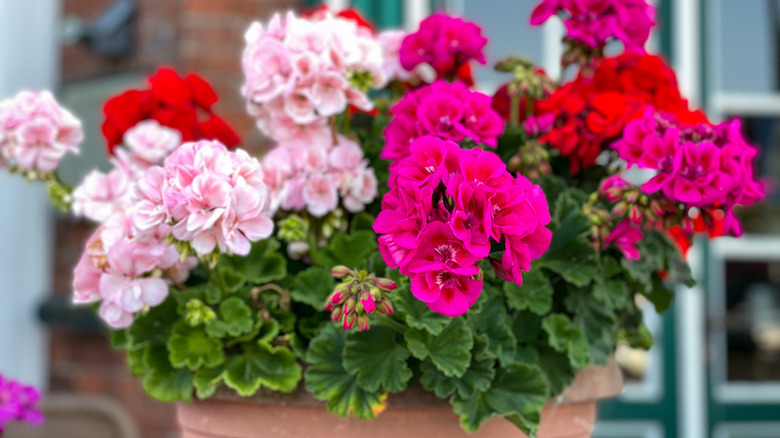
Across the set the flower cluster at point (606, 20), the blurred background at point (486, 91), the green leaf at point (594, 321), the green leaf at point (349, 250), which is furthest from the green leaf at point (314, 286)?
the blurred background at point (486, 91)

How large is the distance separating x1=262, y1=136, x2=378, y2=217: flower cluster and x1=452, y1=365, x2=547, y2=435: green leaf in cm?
22

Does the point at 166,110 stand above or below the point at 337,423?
above

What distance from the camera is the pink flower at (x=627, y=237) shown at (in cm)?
76

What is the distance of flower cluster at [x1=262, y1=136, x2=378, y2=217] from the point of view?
808 millimetres

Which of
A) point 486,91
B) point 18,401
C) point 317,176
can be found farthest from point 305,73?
point 486,91

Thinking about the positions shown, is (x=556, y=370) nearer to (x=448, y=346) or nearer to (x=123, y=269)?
(x=448, y=346)

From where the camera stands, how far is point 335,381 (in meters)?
0.70

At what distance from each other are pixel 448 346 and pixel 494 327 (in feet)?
0.22

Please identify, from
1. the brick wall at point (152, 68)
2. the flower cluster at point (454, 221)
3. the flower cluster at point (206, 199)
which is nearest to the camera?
the flower cluster at point (454, 221)

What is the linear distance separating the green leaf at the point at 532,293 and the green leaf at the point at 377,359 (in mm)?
112

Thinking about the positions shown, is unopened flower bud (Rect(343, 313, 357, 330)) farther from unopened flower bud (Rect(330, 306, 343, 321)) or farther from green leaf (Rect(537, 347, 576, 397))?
green leaf (Rect(537, 347, 576, 397))

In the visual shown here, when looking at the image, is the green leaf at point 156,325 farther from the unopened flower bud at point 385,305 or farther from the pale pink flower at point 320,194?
the unopened flower bud at point 385,305

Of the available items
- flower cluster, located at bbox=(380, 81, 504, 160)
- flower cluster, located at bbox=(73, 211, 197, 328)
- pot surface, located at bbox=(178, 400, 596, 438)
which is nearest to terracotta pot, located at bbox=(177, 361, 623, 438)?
pot surface, located at bbox=(178, 400, 596, 438)

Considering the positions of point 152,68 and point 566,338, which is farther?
point 152,68
